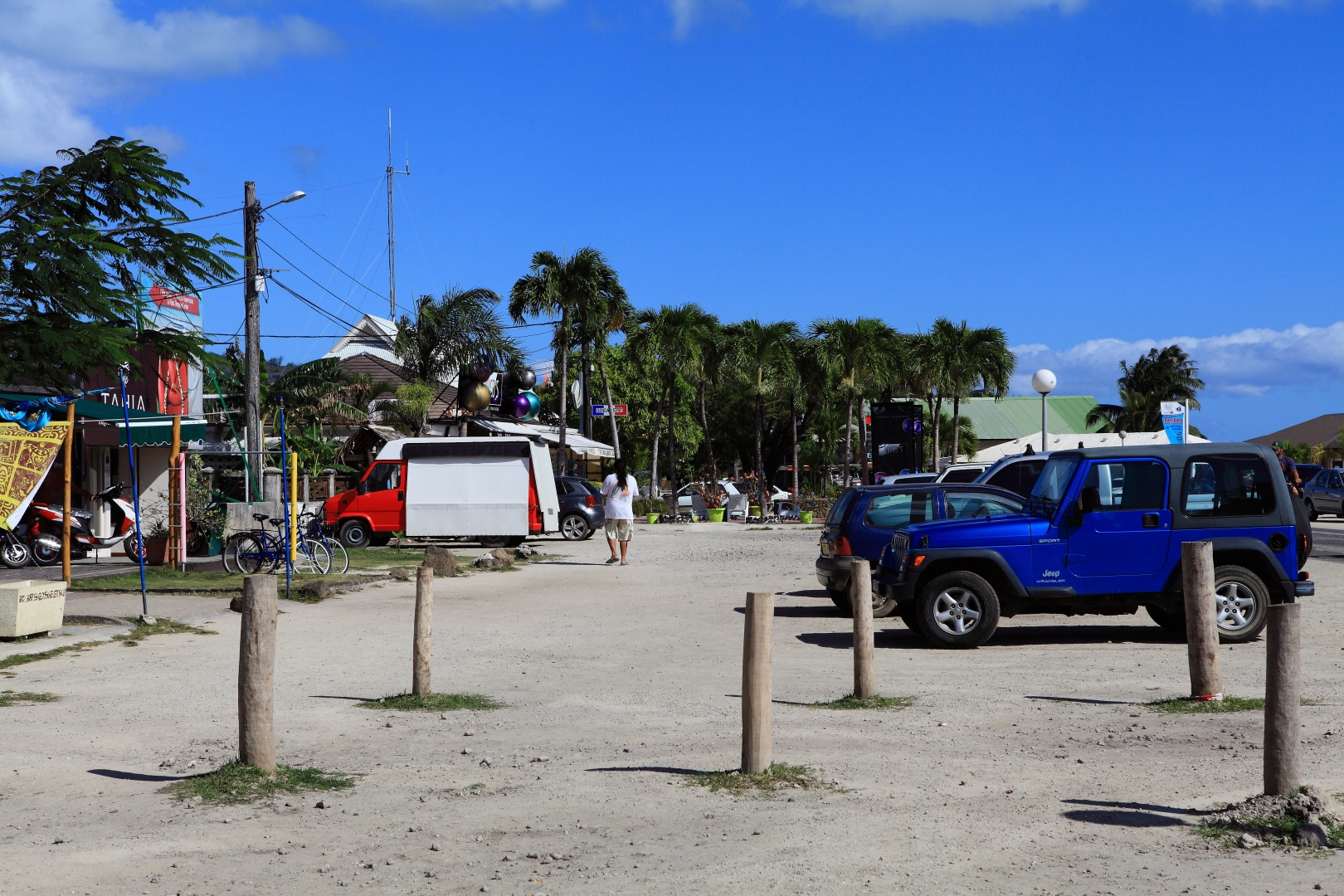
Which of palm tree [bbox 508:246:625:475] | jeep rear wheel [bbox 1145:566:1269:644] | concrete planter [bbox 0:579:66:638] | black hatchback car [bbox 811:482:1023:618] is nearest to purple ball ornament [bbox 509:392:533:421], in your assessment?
palm tree [bbox 508:246:625:475]

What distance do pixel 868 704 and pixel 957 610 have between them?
125 inches

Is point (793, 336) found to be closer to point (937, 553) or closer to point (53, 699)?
point (937, 553)

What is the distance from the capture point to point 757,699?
256 inches

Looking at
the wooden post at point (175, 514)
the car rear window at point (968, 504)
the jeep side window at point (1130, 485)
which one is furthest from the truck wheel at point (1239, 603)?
the wooden post at point (175, 514)

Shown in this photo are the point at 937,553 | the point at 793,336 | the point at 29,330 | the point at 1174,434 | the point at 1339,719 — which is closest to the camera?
the point at 1339,719

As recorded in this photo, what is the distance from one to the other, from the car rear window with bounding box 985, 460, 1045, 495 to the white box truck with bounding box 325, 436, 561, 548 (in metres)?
11.0

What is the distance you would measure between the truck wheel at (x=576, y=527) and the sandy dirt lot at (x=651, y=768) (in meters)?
17.8

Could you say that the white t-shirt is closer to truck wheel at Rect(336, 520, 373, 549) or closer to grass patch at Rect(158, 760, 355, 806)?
truck wheel at Rect(336, 520, 373, 549)

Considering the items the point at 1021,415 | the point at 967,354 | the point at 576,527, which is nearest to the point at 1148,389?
the point at 1021,415

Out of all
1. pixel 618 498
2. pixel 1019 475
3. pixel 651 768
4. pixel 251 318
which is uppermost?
pixel 251 318

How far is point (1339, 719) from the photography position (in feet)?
26.0

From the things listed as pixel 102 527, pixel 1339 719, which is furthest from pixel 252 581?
pixel 102 527

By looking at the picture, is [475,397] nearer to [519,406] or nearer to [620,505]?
[519,406]

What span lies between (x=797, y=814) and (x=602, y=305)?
125ft
